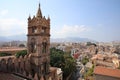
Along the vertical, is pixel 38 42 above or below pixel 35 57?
above

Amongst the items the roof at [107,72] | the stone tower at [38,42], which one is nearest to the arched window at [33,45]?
the stone tower at [38,42]

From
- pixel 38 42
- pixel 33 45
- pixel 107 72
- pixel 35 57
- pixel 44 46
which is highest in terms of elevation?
pixel 38 42

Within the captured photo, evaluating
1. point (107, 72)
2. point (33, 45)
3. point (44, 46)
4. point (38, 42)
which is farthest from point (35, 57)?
point (107, 72)

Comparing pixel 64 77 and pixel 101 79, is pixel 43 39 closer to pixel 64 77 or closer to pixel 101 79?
pixel 101 79

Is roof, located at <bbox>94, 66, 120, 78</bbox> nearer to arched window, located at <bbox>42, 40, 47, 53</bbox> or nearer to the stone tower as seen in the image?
the stone tower

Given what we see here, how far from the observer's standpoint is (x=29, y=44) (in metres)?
23.2

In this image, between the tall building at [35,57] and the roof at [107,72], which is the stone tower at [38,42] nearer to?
the tall building at [35,57]

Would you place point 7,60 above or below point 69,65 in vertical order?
above

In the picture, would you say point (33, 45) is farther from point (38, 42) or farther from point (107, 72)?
point (107, 72)

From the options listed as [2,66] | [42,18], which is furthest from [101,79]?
[2,66]

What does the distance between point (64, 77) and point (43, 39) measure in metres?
21.8

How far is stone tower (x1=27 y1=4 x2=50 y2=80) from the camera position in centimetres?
2222

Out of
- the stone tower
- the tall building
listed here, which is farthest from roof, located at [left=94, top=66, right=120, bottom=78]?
the stone tower

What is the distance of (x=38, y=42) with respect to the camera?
22203 mm
